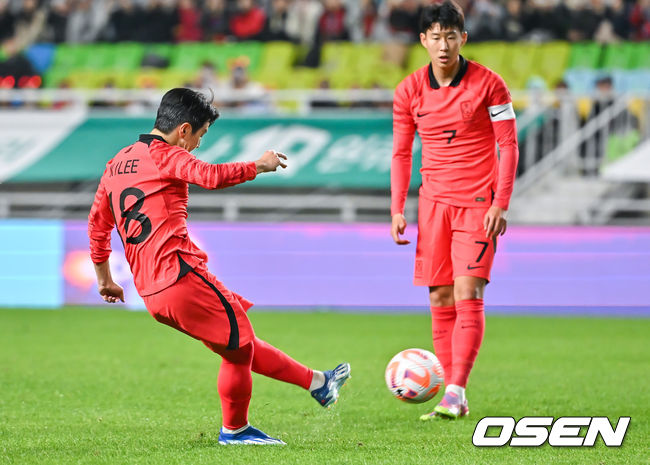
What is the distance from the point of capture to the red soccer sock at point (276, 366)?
5090 mm

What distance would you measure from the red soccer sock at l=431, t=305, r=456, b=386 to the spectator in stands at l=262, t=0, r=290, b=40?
41.9ft

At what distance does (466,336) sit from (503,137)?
110cm

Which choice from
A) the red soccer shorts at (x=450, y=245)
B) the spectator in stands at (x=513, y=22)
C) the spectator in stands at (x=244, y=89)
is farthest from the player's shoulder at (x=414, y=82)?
the spectator in stands at (x=513, y=22)

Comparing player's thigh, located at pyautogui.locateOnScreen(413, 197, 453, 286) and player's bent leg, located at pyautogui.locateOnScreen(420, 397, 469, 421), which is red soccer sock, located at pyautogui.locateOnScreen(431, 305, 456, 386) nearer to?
player's thigh, located at pyautogui.locateOnScreen(413, 197, 453, 286)

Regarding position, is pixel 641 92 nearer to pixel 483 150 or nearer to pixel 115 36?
pixel 483 150

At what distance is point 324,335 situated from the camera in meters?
10.3

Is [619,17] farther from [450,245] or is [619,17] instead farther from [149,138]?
[149,138]

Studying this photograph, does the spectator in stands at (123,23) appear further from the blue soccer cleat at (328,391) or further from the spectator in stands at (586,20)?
the blue soccer cleat at (328,391)

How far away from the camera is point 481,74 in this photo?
6016mm

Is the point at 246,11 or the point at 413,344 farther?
the point at 246,11

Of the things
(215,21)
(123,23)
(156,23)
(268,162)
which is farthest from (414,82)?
(123,23)

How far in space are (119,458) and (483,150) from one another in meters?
2.68

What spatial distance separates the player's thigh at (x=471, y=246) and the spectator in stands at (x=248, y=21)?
1314 cm

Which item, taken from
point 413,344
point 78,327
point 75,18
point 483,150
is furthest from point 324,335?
point 75,18
